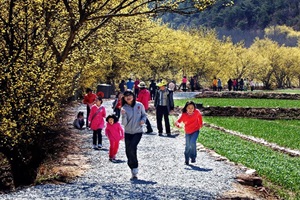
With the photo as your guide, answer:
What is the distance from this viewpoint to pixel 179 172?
12.6m

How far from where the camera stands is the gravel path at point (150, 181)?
10.2 metres

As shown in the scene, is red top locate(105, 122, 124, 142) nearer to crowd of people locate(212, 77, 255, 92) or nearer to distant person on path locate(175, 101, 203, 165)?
distant person on path locate(175, 101, 203, 165)

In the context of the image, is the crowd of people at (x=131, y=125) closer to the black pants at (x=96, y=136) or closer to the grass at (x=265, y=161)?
the black pants at (x=96, y=136)

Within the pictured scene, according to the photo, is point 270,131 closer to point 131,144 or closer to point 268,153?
point 268,153

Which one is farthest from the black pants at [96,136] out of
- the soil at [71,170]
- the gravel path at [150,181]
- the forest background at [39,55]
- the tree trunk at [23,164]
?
the tree trunk at [23,164]

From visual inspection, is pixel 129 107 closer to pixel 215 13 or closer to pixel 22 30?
pixel 22 30

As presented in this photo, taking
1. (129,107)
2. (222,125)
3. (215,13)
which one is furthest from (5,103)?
(215,13)

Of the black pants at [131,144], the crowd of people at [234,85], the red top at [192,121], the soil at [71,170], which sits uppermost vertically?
the crowd of people at [234,85]

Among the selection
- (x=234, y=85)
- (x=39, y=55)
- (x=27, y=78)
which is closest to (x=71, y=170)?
(x=27, y=78)

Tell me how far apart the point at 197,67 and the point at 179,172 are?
5723cm

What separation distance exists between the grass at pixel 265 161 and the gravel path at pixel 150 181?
0.81 meters

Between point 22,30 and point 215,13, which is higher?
point 215,13

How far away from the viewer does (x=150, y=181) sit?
37.7ft

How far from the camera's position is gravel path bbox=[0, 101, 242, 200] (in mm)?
10156
